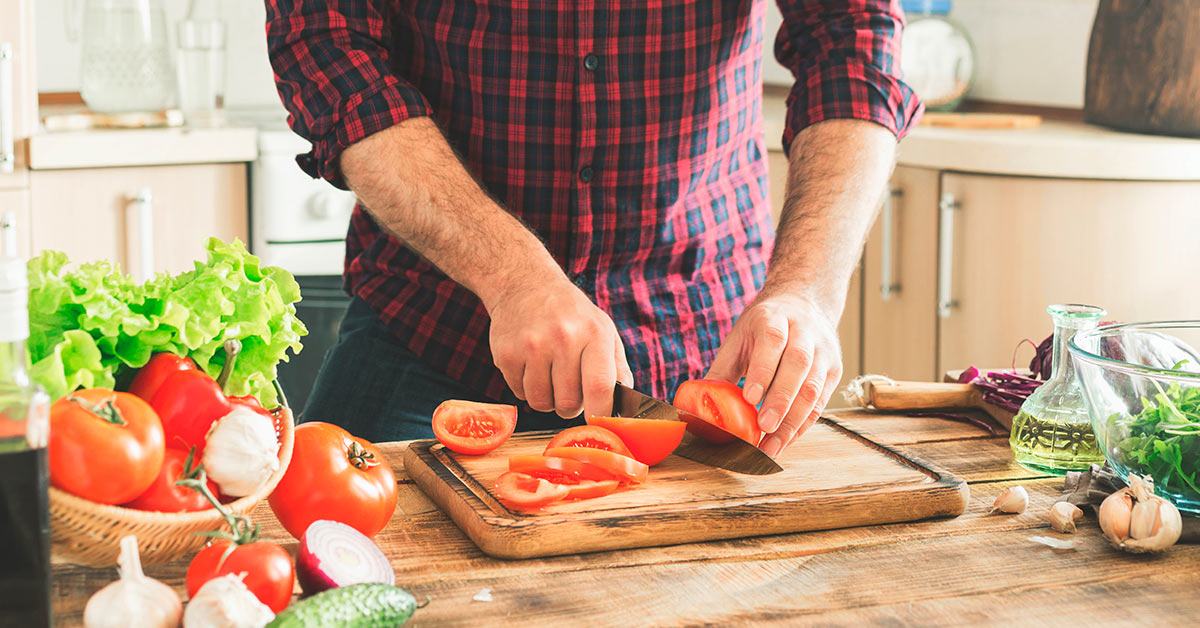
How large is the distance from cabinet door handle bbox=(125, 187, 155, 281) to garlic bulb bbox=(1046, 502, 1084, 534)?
207cm

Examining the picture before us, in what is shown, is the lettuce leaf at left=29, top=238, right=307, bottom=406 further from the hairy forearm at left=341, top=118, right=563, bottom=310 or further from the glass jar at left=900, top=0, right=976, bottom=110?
the glass jar at left=900, top=0, right=976, bottom=110

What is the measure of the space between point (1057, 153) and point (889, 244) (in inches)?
17.2

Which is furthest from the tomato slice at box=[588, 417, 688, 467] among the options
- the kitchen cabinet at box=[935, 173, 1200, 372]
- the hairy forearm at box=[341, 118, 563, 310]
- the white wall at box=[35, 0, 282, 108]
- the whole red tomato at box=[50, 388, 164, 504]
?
the white wall at box=[35, 0, 282, 108]

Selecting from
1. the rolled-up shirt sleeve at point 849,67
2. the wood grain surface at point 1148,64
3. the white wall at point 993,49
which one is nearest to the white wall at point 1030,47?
the white wall at point 993,49

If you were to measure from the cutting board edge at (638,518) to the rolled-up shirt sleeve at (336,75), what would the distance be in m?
0.44

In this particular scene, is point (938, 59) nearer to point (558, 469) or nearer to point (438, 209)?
point (438, 209)

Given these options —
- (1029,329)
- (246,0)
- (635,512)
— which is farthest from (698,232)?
(246,0)

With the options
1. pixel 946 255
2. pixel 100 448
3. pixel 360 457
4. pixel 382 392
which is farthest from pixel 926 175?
pixel 100 448

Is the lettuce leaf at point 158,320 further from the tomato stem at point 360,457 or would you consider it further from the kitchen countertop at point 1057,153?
the kitchen countertop at point 1057,153

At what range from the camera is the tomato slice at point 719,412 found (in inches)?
50.0

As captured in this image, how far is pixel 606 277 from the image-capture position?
5.52 ft

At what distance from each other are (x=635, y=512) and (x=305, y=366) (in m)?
2.03

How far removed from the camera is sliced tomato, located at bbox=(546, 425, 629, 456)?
1247mm

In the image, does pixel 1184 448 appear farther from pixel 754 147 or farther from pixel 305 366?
pixel 305 366
